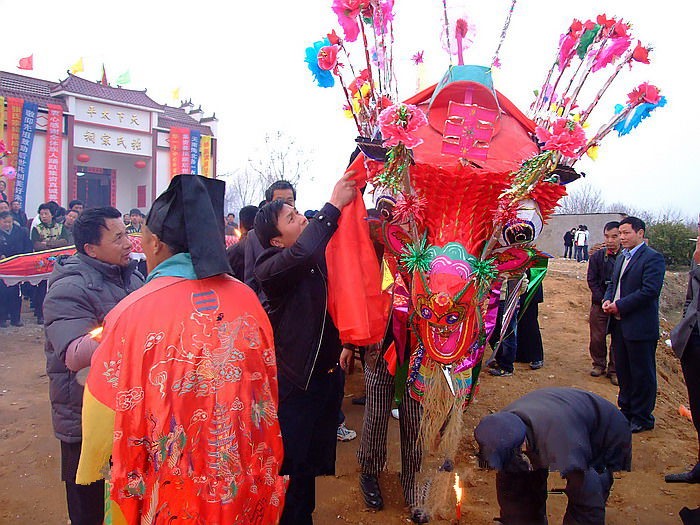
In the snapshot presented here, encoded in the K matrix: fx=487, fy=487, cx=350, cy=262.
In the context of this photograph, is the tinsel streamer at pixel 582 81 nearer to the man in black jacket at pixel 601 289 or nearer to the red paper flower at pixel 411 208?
the red paper flower at pixel 411 208

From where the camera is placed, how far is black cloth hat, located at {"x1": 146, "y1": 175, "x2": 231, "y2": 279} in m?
1.75

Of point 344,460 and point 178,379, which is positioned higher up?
point 178,379

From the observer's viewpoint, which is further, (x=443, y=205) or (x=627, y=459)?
(x=627, y=459)

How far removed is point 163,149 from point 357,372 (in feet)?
57.3

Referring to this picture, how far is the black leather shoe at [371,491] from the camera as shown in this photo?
3.43 m

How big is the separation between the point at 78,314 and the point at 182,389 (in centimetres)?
110

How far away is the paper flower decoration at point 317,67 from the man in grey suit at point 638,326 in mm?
3961

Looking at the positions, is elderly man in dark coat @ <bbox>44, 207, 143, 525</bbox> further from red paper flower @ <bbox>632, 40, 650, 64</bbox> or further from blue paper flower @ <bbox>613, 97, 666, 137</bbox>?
red paper flower @ <bbox>632, 40, 650, 64</bbox>

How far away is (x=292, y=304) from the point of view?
2660 mm

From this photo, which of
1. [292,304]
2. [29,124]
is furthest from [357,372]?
[29,124]

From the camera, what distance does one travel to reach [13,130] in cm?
1652

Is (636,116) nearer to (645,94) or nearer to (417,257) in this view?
(645,94)

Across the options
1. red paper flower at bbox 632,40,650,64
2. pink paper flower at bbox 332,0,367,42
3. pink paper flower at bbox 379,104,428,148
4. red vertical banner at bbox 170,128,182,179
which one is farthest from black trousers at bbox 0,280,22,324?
red vertical banner at bbox 170,128,182,179

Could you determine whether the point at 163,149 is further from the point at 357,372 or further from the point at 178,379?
the point at 178,379
